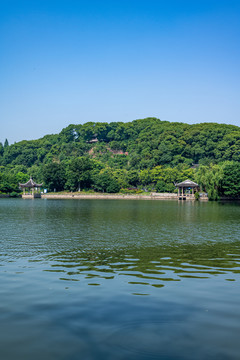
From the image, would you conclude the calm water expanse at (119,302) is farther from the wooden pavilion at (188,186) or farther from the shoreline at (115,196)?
the shoreline at (115,196)

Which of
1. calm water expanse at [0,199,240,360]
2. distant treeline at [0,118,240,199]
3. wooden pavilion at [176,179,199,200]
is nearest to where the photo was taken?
calm water expanse at [0,199,240,360]

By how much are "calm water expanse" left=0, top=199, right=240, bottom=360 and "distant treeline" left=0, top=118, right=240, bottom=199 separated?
51618mm

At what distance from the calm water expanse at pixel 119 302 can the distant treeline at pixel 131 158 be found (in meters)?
51.6

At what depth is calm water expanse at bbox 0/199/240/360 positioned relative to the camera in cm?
517

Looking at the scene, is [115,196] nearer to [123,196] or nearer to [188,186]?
[123,196]

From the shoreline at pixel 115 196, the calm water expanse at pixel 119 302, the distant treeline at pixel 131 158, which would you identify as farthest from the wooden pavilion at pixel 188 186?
the calm water expanse at pixel 119 302

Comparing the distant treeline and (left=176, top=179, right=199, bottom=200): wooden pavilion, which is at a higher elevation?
the distant treeline

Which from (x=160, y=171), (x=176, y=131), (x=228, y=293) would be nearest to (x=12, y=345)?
(x=228, y=293)

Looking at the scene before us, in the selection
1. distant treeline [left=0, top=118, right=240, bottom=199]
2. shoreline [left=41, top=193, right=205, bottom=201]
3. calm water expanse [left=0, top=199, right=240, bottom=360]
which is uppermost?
distant treeline [left=0, top=118, right=240, bottom=199]

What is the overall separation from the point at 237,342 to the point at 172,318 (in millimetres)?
1228

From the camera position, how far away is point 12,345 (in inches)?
205

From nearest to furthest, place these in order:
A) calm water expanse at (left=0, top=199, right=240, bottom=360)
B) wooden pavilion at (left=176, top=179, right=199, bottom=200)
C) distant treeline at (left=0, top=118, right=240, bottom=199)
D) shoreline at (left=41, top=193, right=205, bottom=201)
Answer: calm water expanse at (left=0, top=199, right=240, bottom=360), wooden pavilion at (left=176, top=179, right=199, bottom=200), shoreline at (left=41, top=193, right=205, bottom=201), distant treeline at (left=0, top=118, right=240, bottom=199)

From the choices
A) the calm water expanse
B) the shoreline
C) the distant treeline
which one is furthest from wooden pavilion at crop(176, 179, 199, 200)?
the calm water expanse

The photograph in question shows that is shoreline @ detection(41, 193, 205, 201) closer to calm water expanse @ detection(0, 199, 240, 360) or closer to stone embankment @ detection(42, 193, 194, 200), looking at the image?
stone embankment @ detection(42, 193, 194, 200)
